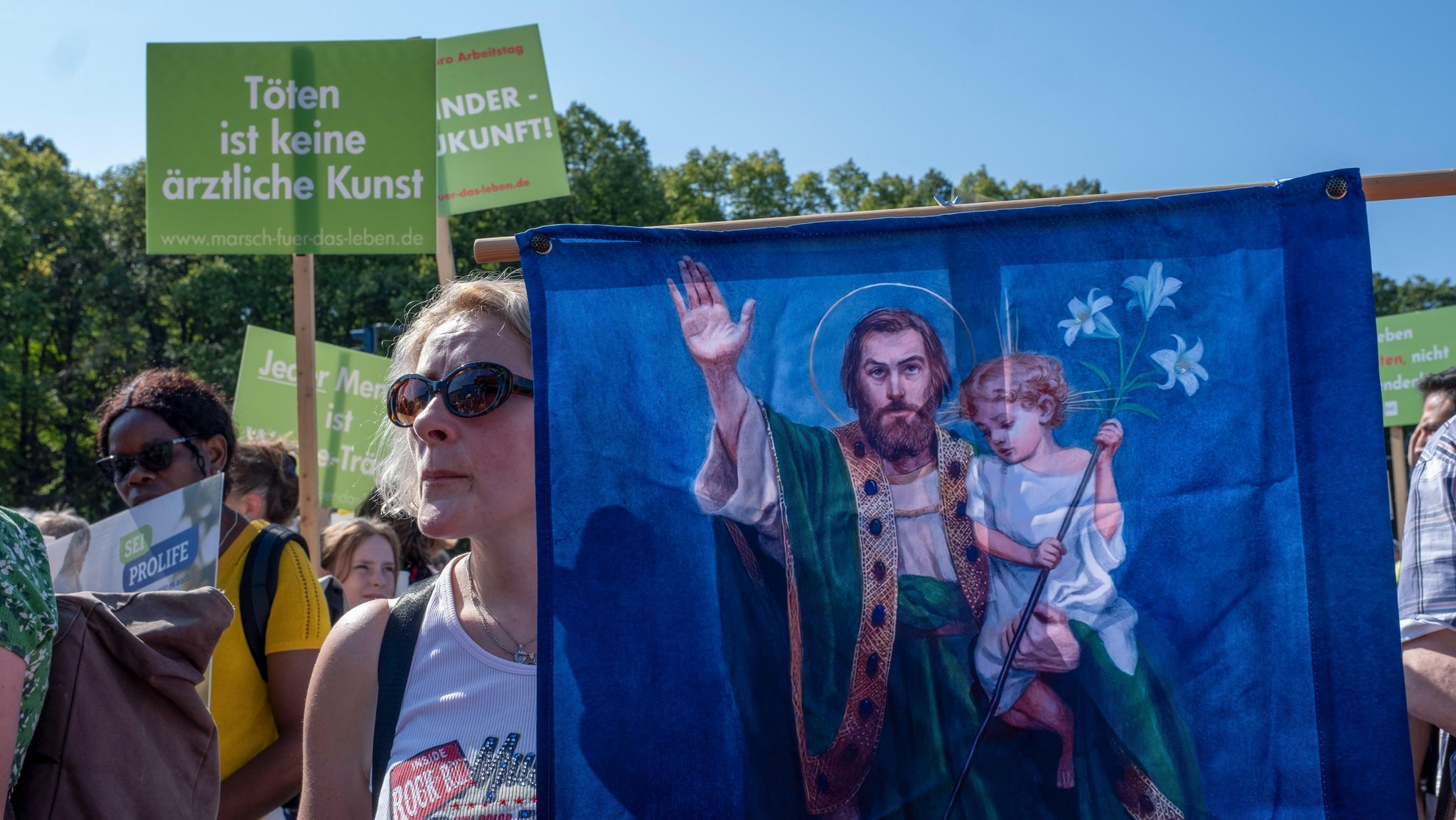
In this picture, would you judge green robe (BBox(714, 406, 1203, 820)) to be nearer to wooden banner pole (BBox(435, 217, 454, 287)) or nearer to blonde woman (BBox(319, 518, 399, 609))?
blonde woman (BBox(319, 518, 399, 609))

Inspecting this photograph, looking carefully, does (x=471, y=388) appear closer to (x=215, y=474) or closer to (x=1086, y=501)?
(x=1086, y=501)

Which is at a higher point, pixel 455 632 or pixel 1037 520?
pixel 1037 520

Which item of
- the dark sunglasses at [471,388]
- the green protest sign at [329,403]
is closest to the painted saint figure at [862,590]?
the dark sunglasses at [471,388]

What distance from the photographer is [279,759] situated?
8.20 feet

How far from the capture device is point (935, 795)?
1516mm

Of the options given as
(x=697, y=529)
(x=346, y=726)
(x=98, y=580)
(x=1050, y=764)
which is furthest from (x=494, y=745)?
(x=98, y=580)

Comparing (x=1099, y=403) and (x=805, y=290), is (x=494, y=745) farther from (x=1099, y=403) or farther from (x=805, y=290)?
(x=1099, y=403)

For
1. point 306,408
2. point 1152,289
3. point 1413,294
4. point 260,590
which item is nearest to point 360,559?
point 306,408

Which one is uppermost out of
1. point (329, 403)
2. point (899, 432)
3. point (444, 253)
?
point (444, 253)

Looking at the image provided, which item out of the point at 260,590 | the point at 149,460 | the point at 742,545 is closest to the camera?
the point at 742,545

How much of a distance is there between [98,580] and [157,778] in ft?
3.20

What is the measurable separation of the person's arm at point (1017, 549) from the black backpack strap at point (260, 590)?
1719mm

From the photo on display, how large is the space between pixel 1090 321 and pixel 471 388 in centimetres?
92

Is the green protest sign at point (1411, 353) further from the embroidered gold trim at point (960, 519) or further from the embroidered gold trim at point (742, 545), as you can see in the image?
the embroidered gold trim at point (742, 545)
